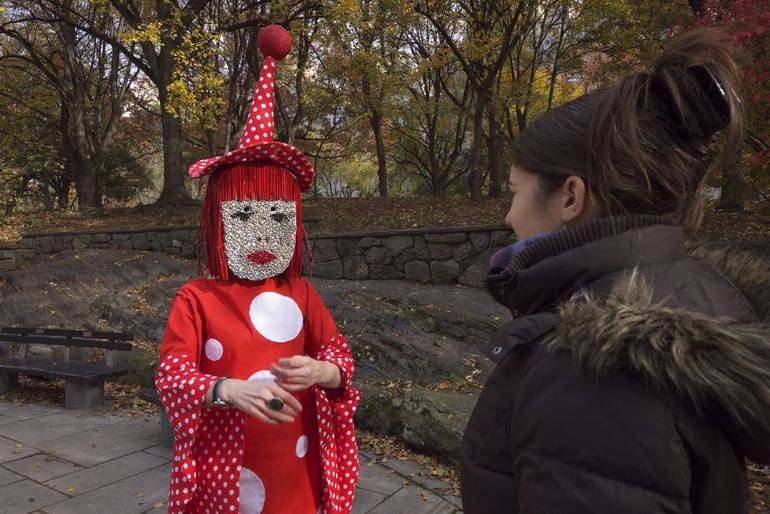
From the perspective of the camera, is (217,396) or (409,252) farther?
(409,252)

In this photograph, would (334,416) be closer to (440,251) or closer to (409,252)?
(440,251)

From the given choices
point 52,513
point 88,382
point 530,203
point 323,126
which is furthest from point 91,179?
point 530,203

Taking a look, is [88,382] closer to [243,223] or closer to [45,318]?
[45,318]

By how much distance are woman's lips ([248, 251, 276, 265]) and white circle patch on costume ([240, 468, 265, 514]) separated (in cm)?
77

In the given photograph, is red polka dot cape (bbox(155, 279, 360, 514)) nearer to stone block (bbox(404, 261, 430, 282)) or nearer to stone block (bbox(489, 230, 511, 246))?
stone block (bbox(489, 230, 511, 246))

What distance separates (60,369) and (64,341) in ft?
1.44

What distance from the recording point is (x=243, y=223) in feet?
6.79

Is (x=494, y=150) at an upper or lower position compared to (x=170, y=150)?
upper

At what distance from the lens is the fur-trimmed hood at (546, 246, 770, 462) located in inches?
28.1

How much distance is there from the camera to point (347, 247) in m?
8.83

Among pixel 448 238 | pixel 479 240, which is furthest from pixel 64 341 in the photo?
pixel 479 240

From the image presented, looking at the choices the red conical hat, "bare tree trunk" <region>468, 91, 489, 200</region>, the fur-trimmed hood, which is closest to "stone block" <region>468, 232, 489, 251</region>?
"bare tree trunk" <region>468, 91, 489, 200</region>

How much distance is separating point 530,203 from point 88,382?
540 centimetres

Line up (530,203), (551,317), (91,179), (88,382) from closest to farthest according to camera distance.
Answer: (551,317), (530,203), (88,382), (91,179)
